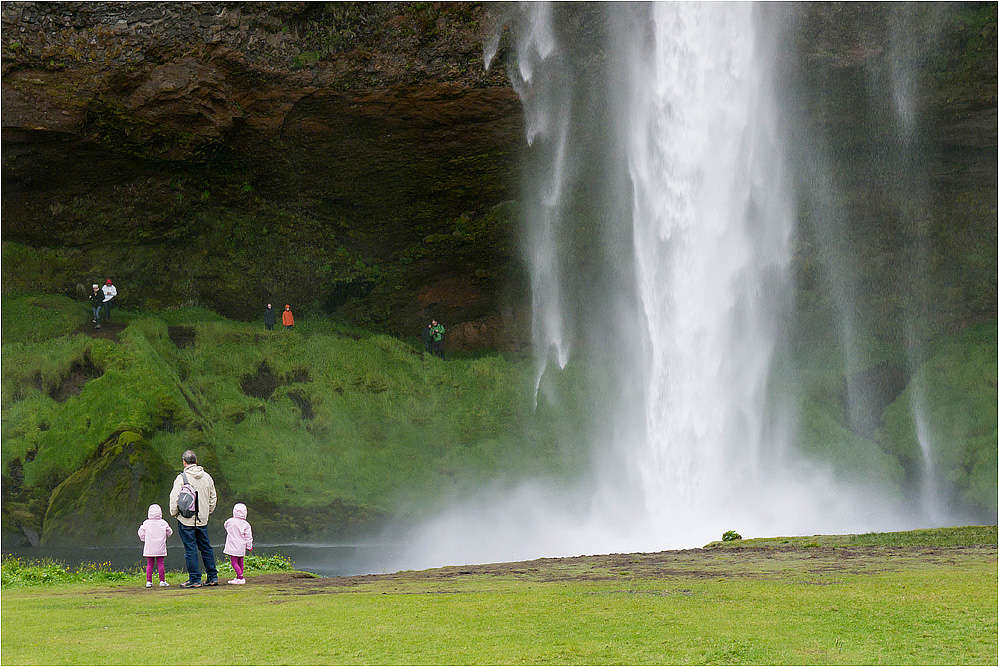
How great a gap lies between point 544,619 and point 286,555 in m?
13.7

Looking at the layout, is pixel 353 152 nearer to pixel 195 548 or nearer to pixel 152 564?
pixel 152 564

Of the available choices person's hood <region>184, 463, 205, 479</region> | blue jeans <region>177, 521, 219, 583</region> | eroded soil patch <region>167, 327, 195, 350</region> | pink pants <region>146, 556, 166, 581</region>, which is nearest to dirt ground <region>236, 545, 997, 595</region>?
blue jeans <region>177, 521, 219, 583</region>

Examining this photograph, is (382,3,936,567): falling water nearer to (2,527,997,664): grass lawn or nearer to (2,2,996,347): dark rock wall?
(2,2,996,347): dark rock wall

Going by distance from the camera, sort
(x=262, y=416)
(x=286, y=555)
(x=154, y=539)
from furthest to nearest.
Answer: (x=262, y=416), (x=286, y=555), (x=154, y=539)

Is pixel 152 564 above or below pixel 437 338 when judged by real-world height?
below

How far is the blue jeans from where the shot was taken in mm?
9211

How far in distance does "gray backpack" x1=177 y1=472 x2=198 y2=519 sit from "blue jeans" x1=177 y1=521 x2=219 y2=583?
172mm

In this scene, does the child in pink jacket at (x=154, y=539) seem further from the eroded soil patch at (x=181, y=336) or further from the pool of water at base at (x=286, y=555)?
the eroded soil patch at (x=181, y=336)

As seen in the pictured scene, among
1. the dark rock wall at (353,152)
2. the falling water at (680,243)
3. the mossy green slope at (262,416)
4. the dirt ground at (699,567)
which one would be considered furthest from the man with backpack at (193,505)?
the dark rock wall at (353,152)

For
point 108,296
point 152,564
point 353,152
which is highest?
point 353,152

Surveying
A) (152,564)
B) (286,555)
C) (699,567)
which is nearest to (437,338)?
(286,555)

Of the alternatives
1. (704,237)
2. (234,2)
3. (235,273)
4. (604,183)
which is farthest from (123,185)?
(704,237)

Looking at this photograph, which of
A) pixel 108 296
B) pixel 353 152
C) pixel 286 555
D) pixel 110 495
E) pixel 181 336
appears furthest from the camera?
pixel 181 336

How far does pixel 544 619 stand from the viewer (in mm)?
6699
